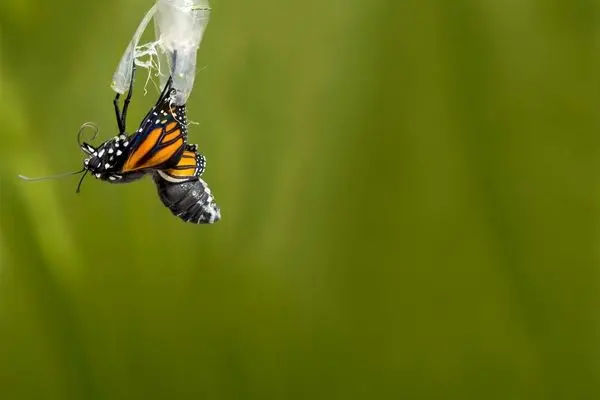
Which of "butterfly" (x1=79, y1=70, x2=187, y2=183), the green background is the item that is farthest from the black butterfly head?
the green background

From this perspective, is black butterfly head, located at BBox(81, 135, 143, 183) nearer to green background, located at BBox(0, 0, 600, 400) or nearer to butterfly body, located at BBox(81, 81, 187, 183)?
butterfly body, located at BBox(81, 81, 187, 183)

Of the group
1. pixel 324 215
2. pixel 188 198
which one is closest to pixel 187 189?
pixel 188 198

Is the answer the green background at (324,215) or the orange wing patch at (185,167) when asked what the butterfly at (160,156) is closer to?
the orange wing patch at (185,167)

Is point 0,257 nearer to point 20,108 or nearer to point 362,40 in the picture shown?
point 20,108

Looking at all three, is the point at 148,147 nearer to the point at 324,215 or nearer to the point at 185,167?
the point at 185,167

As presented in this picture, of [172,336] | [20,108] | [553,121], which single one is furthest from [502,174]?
[20,108]

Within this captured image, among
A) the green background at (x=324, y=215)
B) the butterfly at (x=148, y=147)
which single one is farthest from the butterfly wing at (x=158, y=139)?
the green background at (x=324, y=215)
